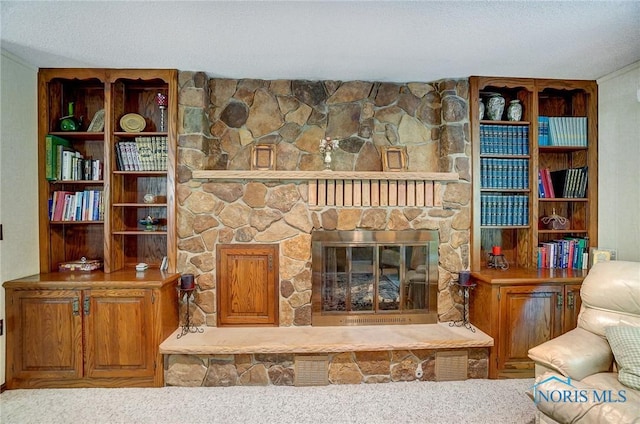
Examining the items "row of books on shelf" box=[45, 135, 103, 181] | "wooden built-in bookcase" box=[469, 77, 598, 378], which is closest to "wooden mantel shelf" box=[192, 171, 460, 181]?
"wooden built-in bookcase" box=[469, 77, 598, 378]

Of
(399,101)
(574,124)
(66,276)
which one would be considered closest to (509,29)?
(399,101)

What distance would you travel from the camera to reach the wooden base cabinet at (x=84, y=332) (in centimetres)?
246

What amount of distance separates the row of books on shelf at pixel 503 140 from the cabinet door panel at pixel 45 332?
3.67m

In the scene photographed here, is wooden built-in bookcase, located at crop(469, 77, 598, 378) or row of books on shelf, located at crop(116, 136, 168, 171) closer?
wooden built-in bookcase, located at crop(469, 77, 598, 378)

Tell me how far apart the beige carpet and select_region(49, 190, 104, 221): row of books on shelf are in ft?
4.51

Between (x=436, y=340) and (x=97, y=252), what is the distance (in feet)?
10.4

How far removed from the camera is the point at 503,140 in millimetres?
3029

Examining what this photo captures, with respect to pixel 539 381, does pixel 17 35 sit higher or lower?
higher

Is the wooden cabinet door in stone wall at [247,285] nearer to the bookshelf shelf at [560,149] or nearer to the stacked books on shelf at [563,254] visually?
the stacked books on shelf at [563,254]

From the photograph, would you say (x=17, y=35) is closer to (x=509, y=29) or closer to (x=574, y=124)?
(x=509, y=29)

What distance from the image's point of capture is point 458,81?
296 cm

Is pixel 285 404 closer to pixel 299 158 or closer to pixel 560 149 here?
pixel 299 158

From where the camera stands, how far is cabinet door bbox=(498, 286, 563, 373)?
2.64 metres

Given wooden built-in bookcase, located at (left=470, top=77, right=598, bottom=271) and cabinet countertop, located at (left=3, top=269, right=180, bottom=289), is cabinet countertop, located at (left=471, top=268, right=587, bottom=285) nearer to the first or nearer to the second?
wooden built-in bookcase, located at (left=470, top=77, right=598, bottom=271)
